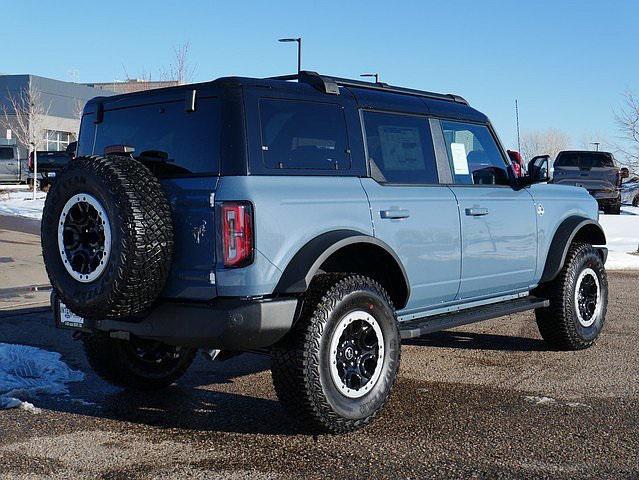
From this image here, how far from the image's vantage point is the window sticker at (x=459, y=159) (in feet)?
20.1

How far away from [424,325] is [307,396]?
4.43 feet

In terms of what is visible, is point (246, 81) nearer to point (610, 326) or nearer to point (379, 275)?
point (379, 275)

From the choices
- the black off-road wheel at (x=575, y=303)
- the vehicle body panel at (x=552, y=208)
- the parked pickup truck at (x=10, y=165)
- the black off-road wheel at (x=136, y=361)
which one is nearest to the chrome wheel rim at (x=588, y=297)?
the black off-road wheel at (x=575, y=303)

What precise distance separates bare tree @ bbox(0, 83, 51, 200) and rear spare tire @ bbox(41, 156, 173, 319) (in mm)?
48740

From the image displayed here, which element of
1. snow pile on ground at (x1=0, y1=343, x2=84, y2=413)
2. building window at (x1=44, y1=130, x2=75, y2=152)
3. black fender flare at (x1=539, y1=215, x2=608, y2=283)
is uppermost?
building window at (x1=44, y1=130, x2=75, y2=152)

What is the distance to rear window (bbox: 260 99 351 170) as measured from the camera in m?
4.77

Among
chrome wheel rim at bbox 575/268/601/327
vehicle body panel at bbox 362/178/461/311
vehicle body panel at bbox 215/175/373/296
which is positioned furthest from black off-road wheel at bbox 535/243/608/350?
vehicle body panel at bbox 215/175/373/296

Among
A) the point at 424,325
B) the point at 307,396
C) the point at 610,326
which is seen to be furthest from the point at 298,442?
the point at 610,326

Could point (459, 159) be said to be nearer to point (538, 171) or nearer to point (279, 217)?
point (538, 171)

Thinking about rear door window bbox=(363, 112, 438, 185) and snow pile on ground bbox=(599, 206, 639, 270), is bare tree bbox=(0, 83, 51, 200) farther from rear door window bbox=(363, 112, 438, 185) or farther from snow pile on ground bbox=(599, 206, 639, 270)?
rear door window bbox=(363, 112, 438, 185)

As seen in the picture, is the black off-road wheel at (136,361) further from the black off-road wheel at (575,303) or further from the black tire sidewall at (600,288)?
the black tire sidewall at (600,288)

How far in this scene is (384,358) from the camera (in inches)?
196

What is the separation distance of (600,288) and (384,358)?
3.26 meters

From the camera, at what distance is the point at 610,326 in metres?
8.32
